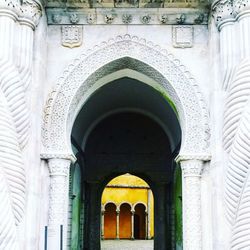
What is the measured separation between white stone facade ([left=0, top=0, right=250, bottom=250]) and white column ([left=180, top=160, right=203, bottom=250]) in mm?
11

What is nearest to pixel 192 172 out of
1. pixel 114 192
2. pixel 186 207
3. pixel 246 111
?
pixel 186 207

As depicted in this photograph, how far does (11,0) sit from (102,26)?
3.80ft

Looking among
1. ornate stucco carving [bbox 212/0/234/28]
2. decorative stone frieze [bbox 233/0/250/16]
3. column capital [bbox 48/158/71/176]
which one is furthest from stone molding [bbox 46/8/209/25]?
column capital [bbox 48/158/71/176]

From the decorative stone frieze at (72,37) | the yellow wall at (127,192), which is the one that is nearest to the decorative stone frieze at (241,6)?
the decorative stone frieze at (72,37)

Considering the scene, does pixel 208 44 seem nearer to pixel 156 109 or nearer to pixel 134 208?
pixel 156 109

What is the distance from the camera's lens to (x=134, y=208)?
80.3ft

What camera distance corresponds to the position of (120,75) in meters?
6.16

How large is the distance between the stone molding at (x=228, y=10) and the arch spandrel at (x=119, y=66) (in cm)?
69

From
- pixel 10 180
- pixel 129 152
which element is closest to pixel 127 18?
pixel 10 180

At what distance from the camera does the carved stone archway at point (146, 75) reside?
5.21m

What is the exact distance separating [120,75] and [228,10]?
166cm

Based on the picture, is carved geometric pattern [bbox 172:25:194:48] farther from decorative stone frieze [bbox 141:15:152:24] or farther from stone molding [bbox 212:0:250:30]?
stone molding [bbox 212:0:250:30]

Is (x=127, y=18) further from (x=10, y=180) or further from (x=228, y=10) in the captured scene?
(x=10, y=180)

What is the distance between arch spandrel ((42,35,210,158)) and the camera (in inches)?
210
